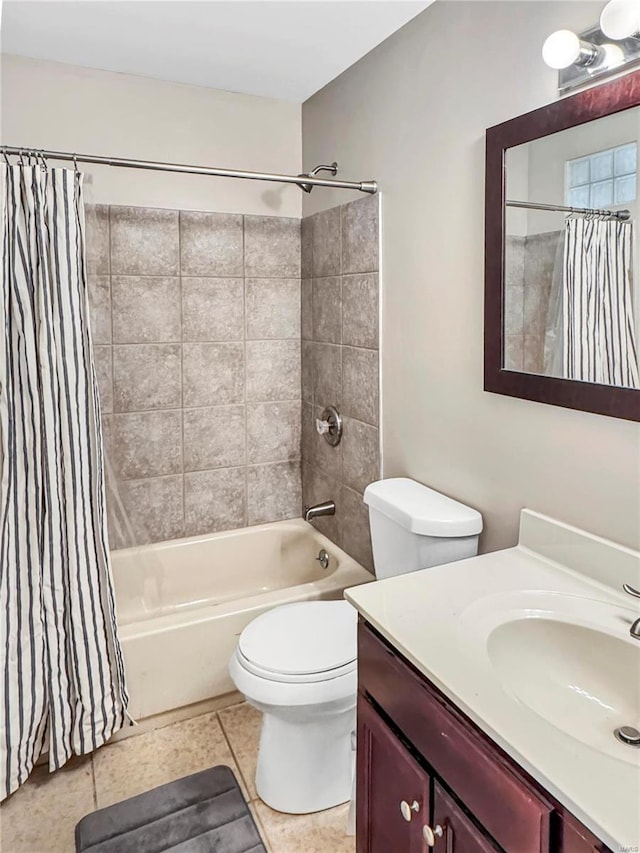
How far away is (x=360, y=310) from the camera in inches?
90.5

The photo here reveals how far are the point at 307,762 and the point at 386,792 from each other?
64 cm

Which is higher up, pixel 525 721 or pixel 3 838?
pixel 525 721

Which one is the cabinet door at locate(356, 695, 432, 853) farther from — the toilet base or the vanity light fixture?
the vanity light fixture

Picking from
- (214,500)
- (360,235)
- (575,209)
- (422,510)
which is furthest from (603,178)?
(214,500)

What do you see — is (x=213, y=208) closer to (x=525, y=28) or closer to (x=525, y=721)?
(x=525, y=28)

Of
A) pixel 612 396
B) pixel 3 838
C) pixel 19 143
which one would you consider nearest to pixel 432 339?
pixel 612 396

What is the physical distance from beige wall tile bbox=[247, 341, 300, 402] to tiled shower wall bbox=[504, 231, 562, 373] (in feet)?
4.55

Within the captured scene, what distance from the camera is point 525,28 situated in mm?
1473

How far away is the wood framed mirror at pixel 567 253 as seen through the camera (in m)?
1.24

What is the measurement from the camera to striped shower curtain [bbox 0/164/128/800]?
1779 mm

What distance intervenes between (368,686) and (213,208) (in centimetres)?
204

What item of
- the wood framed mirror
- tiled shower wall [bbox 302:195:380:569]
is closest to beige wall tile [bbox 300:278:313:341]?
tiled shower wall [bbox 302:195:380:569]

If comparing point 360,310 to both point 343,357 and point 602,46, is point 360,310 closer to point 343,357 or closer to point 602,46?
point 343,357

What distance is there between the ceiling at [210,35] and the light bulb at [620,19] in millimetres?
806
